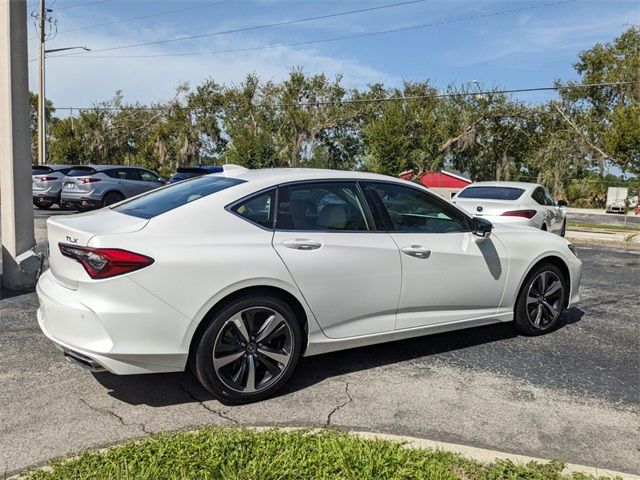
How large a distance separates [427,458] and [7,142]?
604 cm

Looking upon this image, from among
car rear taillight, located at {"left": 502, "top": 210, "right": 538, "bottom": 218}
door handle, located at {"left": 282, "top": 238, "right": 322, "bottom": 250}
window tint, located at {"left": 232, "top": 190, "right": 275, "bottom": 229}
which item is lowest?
car rear taillight, located at {"left": 502, "top": 210, "right": 538, "bottom": 218}

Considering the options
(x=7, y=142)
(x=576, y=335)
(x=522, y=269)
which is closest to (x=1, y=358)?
(x=7, y=142)

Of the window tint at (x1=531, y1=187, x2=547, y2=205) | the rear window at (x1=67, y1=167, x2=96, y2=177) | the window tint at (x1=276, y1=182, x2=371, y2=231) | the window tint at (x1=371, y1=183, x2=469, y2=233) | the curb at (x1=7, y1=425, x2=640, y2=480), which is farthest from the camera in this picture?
the rear window at (x1=67, y1=167, x2=96, y2=177)

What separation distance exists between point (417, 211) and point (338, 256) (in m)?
1.03

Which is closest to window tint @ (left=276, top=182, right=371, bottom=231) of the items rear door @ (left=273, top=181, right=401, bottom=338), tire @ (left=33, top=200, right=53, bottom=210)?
rear door @ (left=273, top=181, right=401, bottom=338)

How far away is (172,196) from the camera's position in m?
4.35

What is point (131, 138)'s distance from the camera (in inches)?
2200

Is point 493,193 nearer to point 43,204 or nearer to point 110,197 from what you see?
point 110,197

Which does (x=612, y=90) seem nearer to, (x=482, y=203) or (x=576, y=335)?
(x=482, y=203)

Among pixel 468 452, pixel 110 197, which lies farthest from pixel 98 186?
pixel 468 452

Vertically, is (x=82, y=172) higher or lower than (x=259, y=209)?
lower

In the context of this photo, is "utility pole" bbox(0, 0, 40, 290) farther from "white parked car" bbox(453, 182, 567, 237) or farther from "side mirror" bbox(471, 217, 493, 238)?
"white parked car" bbox(453, 182, 567, 237)

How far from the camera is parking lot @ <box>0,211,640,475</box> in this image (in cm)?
346

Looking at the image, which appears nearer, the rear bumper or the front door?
the rear bumper
